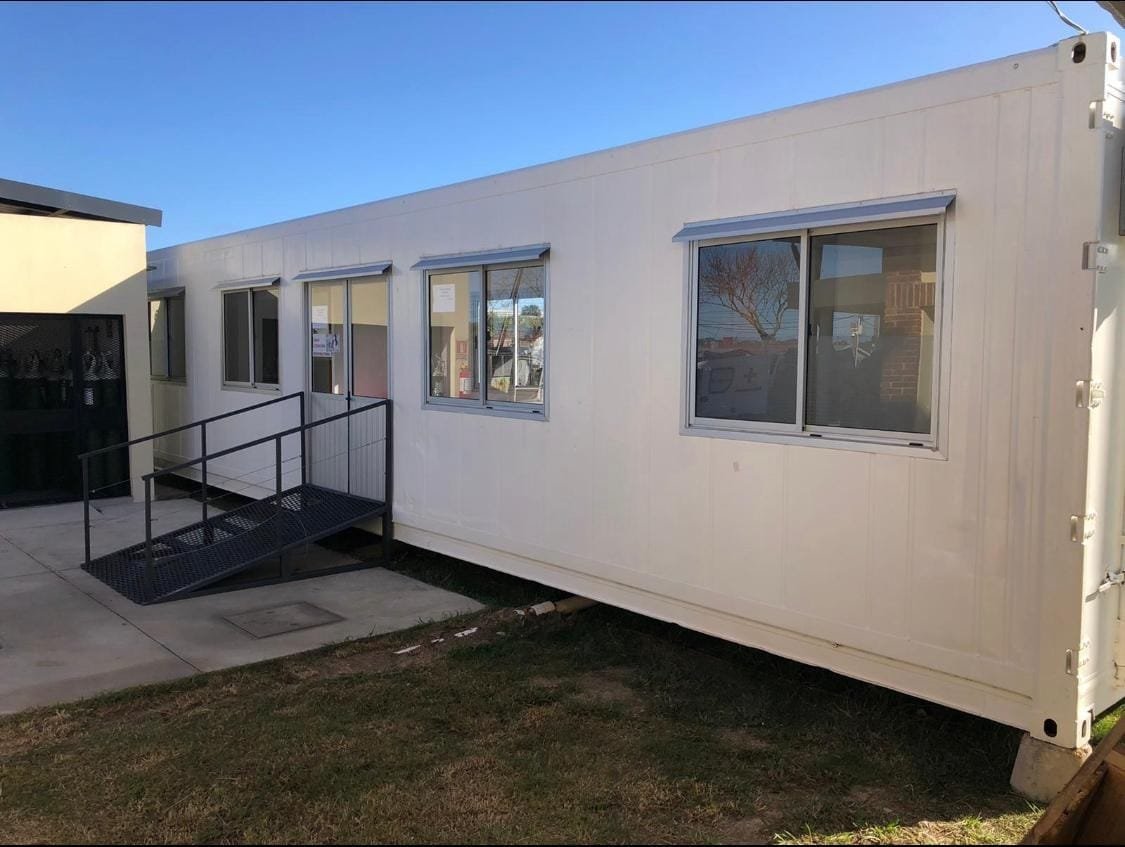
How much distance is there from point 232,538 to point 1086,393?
5684 millimetres

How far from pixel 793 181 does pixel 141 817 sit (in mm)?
3732

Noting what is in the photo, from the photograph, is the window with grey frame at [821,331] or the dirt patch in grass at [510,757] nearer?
the dirt patch in grass at [510,757]

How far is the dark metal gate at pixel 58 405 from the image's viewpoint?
→ 9.27 meters

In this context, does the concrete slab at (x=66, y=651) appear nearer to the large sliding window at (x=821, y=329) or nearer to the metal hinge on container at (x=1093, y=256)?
the large sliding window at (x=821, y=329)

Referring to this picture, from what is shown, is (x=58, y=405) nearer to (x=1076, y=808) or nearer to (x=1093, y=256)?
(x=1093, y=256)

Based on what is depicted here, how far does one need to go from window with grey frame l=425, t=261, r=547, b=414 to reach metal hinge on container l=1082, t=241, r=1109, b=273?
121 inches

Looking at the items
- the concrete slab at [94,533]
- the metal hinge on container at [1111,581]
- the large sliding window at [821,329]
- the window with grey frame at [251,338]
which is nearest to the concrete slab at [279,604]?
the concrete slab at [94,533]

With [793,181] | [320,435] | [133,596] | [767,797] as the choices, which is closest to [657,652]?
[767,797]

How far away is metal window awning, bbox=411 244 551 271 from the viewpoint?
18.6ft

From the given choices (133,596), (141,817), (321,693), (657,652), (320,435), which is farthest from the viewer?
(320,435)

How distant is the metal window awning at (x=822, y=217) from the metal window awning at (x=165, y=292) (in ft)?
24.5

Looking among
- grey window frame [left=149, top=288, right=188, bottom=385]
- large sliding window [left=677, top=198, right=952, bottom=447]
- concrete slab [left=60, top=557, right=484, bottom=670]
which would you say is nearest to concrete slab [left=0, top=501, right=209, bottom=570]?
concrete slab [left=60, top=557, right=484, bottom=670]

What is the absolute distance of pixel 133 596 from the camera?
6.18 m

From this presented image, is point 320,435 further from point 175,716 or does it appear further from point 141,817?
point 141,817
